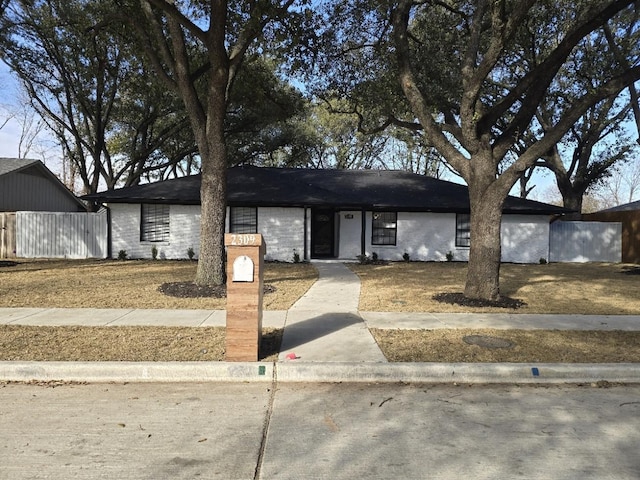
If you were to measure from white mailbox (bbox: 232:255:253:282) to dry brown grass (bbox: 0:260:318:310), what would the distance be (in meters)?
3.45

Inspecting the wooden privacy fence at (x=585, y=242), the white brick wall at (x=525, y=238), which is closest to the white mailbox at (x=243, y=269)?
the white brick wall at (x=525, y=238)

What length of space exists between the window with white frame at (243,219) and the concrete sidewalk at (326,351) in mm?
10336

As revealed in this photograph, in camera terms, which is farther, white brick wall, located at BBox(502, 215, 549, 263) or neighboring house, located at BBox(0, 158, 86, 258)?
white brick wall, located at BBox(502, 215, 549, 263)

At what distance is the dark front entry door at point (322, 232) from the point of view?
20.9 m

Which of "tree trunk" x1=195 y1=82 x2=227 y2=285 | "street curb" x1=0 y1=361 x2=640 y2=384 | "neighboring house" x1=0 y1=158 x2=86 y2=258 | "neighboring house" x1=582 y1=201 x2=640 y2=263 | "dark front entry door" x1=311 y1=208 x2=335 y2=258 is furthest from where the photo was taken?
"neighboring house" x1=582 y1=201 x2=640 y2=263

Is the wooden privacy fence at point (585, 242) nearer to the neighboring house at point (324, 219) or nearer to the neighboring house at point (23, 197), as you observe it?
the neighboring house at point (324, 219)

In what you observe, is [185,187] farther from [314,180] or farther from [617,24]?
[617,24]

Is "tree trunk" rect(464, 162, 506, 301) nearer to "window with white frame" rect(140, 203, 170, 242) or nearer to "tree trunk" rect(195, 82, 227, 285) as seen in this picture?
"tree trunk" rect(195, 82, 227, 285)

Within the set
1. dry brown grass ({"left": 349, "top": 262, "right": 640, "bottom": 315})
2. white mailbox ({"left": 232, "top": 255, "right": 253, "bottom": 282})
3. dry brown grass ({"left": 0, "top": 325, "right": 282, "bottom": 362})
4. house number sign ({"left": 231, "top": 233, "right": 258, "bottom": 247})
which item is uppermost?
house number sign ({"left": 231, "top": 233, "right": 258, "bottom": 247})

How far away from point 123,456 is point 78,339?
353cm

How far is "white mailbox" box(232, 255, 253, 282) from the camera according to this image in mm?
5512

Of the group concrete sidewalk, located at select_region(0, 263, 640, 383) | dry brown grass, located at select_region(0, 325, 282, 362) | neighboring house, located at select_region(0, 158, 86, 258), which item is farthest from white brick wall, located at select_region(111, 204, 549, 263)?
dry brown grass, located at select_region(0, 325, 282, 362)

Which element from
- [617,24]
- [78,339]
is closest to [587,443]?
[78,339]

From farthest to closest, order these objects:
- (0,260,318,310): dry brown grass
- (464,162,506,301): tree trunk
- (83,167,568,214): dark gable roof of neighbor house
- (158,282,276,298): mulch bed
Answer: (83,167,568,214): dark gable roof of neighbor house
(158,282,276,298): mulch bed
(464,162,506,301): tree trunk
(0,260,318,310): dry brown grass
